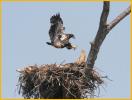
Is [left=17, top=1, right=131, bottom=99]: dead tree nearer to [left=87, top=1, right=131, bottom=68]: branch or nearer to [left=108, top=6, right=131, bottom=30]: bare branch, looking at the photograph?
[left=87, top=1, right=131, bottom=68]: branch

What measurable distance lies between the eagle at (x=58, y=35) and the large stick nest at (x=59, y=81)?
51cm

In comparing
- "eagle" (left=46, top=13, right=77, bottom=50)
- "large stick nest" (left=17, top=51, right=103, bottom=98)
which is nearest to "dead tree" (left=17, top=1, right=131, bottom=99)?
"large stick nest" (left=17, top=51, right=103, bottom=98)

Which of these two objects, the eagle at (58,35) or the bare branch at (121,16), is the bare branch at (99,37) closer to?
the bare branch at (121,16)

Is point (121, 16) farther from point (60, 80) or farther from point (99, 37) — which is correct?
point (60, 80)

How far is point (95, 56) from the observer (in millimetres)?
11828

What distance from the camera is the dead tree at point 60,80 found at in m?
12.7

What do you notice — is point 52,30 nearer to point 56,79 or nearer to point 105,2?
point 56,79

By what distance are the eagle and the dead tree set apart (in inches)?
20.0

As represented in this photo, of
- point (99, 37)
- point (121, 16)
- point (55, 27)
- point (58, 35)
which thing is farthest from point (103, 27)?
point (55, 27)

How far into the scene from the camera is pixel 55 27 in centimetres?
1296

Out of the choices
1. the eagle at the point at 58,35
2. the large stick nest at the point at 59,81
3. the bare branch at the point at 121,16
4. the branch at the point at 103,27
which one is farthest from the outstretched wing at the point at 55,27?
the bare branch at the point at 121,16

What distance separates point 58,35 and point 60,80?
98 cm

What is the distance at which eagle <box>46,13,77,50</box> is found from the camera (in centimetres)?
1275

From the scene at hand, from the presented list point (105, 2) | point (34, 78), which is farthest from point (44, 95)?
point (105, 2)
